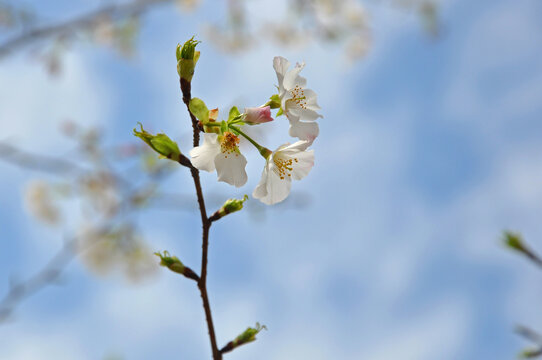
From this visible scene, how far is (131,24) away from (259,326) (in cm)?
583

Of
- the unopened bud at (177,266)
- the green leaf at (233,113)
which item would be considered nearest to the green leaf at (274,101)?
the green leaf at (233,113)

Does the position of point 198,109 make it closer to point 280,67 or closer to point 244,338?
point 280,67

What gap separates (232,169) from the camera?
1.16 metres

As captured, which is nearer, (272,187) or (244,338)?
(244,338)

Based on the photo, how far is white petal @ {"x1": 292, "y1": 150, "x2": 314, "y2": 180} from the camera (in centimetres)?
124

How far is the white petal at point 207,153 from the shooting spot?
1064 mm

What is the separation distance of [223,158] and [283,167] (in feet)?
0.60

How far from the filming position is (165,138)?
97 centimetres

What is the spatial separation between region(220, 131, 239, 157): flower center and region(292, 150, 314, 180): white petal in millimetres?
180

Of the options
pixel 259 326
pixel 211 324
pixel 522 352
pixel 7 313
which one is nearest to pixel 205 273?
pixel 211 324

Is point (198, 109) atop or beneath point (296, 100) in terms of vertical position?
beneath

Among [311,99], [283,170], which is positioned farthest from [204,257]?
[311,99]

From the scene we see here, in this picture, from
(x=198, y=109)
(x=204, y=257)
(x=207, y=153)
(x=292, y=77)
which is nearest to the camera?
(x=204, y=257)

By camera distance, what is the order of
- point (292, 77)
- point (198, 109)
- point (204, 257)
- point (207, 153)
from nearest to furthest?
point (204, 257), point (198, 109), point (207, 153), point (292, 77)
